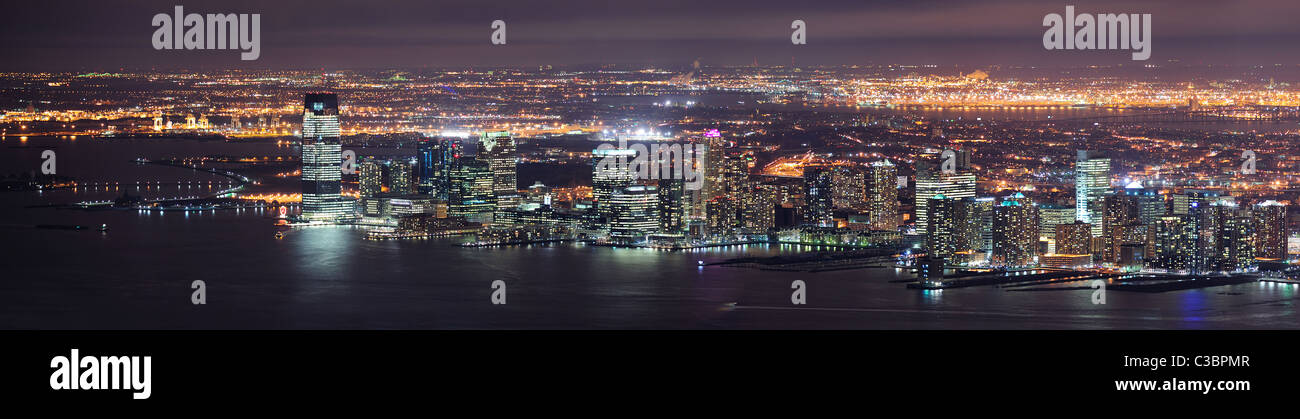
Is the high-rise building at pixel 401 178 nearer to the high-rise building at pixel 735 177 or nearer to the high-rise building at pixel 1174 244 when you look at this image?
the high-rise building at pixel 735 177

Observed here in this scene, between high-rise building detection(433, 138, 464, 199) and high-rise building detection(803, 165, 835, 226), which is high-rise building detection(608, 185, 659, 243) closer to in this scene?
high-rise building detection(803, 165, 835, 226)

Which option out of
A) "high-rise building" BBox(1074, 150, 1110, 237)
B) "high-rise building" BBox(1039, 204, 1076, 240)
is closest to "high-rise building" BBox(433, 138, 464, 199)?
"high-rise building" BBox(1074, 150, 1110, 237)

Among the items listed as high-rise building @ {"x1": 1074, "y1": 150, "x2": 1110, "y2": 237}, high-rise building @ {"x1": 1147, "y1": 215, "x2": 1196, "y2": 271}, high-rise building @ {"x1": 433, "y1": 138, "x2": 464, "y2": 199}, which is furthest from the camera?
high-rise building @ {"x1": 433, "y1": 138, "x2": 464, "y2": 199}

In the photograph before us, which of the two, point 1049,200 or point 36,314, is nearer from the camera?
point 36,314

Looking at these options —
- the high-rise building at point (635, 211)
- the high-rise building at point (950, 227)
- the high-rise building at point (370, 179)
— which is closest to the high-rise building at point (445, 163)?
the high-rise building at point (370, 179)

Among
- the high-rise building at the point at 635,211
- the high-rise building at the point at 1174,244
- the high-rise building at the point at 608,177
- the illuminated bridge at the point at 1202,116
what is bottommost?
the high-rise building at the point at 1174,244
